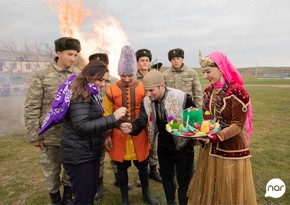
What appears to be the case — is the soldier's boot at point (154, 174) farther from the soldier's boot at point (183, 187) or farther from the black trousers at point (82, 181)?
the black trousers at point (82, 181)

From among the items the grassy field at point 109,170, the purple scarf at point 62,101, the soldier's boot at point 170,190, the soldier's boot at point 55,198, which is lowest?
the grassy field at point 109,170

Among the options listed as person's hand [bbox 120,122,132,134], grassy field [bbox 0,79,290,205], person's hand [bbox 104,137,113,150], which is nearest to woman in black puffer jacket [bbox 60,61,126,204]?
person's hand [bbox 120,122,132,134]

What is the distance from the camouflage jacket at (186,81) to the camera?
17.9 ft

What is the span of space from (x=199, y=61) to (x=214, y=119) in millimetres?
840

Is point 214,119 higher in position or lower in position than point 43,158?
higher

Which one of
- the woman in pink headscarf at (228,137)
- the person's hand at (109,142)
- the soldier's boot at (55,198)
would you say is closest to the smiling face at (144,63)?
the person's hand at (109,142)

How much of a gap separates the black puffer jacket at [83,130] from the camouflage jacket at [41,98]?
104 cm

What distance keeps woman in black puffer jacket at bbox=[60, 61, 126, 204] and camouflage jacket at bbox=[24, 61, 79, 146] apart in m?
1.04

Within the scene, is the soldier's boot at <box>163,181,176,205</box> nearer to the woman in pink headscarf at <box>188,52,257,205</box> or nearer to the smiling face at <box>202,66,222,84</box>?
the woman in pink headscarf at <box>188,52,257,205</box>

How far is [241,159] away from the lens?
2.96 meters

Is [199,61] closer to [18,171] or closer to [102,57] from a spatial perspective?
[102,57]

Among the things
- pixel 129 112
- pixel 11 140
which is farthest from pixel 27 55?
pixel 129 112

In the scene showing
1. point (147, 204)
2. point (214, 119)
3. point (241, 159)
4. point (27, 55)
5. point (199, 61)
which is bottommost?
point (147, 204)

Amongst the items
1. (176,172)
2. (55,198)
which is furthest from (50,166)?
(176,172)
